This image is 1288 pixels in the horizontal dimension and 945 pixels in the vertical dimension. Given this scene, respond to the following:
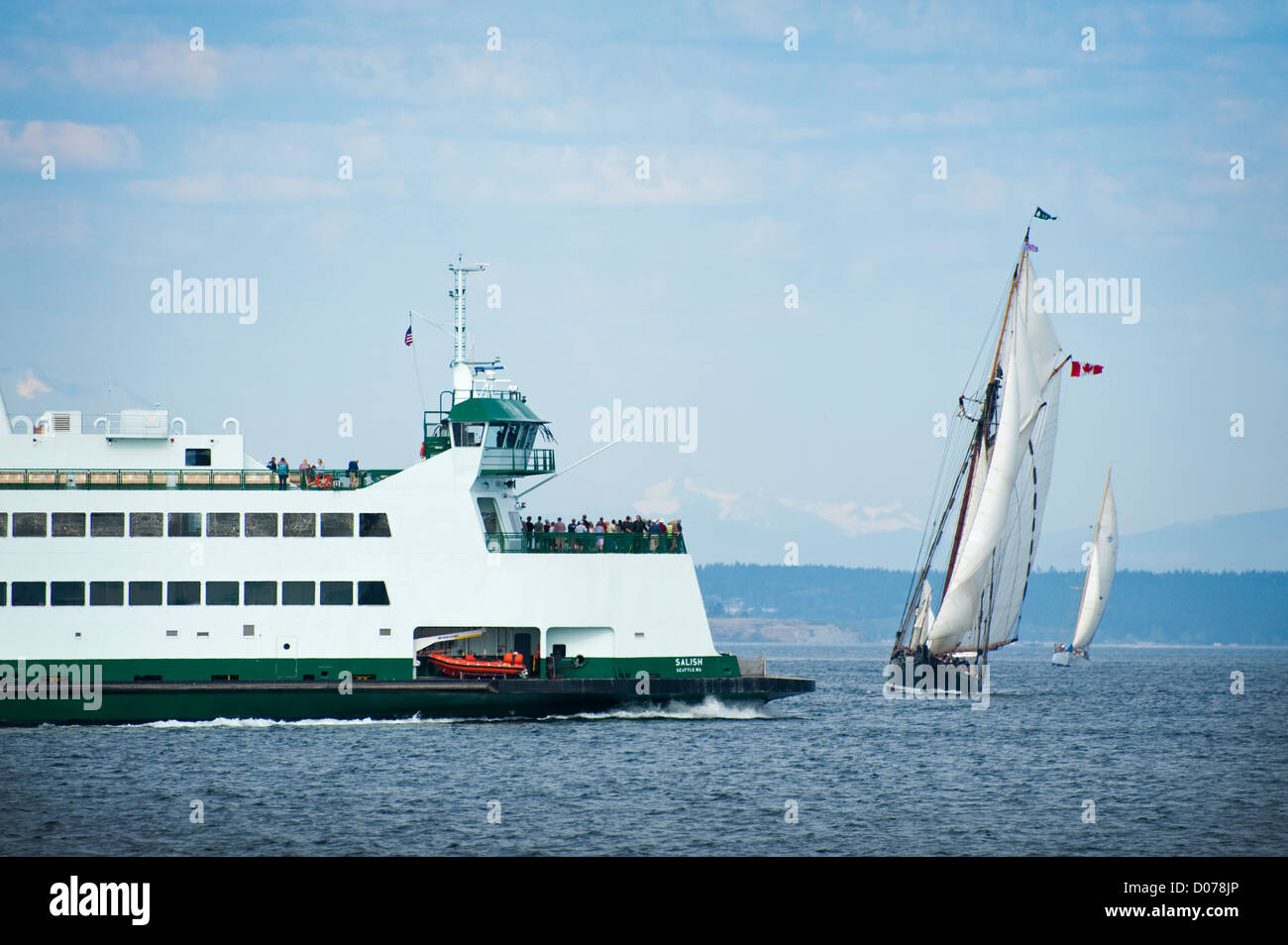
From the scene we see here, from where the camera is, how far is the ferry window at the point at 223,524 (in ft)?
100

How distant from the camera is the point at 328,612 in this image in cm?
3055

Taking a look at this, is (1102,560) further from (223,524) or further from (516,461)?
(223,524)

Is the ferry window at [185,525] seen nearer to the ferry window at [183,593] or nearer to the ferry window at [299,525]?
the ferry window at [183,593]

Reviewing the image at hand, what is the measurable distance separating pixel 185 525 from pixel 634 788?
1207 cm

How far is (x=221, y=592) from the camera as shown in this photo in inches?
1198

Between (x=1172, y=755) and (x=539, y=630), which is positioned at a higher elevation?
(x=539, y=630)

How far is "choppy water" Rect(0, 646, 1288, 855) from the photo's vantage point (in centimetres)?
2036

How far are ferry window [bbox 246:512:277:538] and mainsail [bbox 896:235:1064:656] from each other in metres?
25.7

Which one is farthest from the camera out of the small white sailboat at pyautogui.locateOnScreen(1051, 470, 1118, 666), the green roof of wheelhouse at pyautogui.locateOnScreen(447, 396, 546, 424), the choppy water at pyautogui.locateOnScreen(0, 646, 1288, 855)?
the small white sailboat at pyautogui.locateOnScreen(1051, 470, 1118, 666)

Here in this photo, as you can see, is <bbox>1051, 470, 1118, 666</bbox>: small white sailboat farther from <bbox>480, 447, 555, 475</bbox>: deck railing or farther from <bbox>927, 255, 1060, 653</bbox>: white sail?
<bbox>480, 447, 555, 475</bbox>: deck railing

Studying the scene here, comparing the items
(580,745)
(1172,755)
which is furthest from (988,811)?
(1172,755)

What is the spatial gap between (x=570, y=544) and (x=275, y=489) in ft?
20.9

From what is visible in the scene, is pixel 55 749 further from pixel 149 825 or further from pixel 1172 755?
pixel 1172 755

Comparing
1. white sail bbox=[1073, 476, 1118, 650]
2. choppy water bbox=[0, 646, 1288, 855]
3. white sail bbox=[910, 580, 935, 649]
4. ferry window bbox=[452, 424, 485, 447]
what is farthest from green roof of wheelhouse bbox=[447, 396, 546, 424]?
white sail bbox=[1073, 476, 1118, 650]
